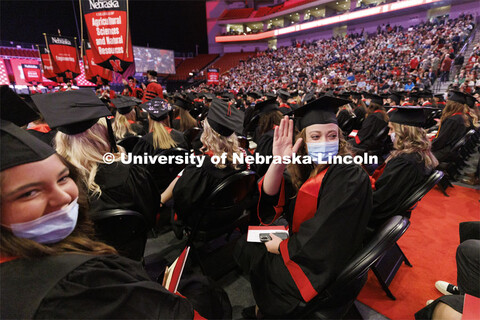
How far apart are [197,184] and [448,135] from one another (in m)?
5.05

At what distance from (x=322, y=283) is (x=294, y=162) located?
910 mm

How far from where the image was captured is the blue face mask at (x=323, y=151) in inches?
64.2

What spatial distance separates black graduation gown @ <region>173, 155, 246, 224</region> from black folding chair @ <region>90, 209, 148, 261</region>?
1.52 ft

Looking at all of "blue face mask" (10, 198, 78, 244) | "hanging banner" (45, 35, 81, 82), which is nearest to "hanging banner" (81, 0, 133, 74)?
"blue face mask" (10, 198, 78, 244)

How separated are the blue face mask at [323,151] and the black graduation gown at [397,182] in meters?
1.06

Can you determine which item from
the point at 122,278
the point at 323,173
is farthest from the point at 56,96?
the point at 323,173

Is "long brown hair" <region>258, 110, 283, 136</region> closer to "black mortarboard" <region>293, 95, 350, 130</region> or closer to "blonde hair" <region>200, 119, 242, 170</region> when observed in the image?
"blonde hair" <region>200, 119, 242, 170</region>

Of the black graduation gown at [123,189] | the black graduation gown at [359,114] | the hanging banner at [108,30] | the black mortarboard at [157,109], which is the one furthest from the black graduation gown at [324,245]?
the black graduation gown at [359,114]

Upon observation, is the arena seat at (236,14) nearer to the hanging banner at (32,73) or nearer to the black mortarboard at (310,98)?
the hanging banner at (32,73)

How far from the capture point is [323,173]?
1598mm

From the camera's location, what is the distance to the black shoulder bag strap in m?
0.57

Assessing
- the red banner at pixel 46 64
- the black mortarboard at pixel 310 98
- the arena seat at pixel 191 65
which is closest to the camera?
the black mortarboard at pixel 310 98

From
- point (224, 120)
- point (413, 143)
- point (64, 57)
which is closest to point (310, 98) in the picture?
point (413, 143)

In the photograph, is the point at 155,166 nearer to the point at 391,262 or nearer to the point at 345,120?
the point at 391,262
